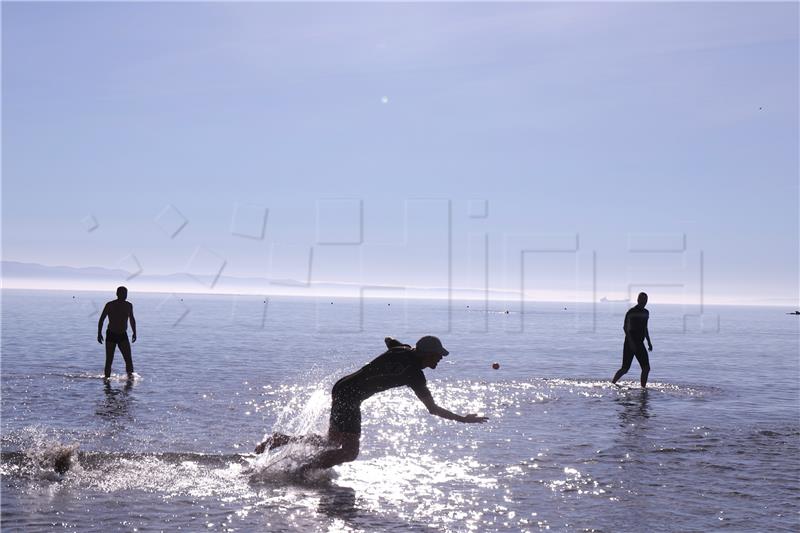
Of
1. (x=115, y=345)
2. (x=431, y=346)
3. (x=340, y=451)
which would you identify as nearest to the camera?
(x=431, y=346)

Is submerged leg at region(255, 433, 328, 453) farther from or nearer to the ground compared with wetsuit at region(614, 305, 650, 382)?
nearer to the ground

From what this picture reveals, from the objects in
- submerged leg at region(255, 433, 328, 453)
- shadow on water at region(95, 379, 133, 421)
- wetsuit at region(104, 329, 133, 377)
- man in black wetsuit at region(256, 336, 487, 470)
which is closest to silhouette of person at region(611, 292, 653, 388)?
man in black wetsuit at region(256, 336, 487, 470)

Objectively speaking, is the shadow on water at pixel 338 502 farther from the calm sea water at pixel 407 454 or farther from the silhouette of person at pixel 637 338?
the silhouette of person at pixel 637 338

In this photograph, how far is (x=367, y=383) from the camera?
9.62 m

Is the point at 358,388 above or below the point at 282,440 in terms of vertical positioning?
above

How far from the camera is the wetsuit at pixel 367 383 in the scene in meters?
9.47

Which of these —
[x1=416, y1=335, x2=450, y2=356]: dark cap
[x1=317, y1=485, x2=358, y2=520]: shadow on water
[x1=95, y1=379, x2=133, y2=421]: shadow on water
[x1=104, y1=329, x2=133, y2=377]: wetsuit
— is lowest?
[x1=317, y1=485, x2=358, y2=520]: shadow on water

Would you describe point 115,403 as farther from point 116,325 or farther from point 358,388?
point 358,388

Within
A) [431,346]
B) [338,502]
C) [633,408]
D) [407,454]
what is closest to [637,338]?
[633,408]

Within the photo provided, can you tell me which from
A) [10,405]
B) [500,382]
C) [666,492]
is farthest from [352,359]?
[666,492]

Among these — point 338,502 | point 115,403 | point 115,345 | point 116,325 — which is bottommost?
point 338,502

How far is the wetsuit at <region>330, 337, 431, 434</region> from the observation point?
31.1 ft

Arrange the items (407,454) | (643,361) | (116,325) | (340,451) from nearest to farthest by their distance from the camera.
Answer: (340,451) → (407,454) → (116,325) → (643,361)

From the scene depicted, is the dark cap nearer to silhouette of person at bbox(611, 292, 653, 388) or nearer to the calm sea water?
the calm sea water
